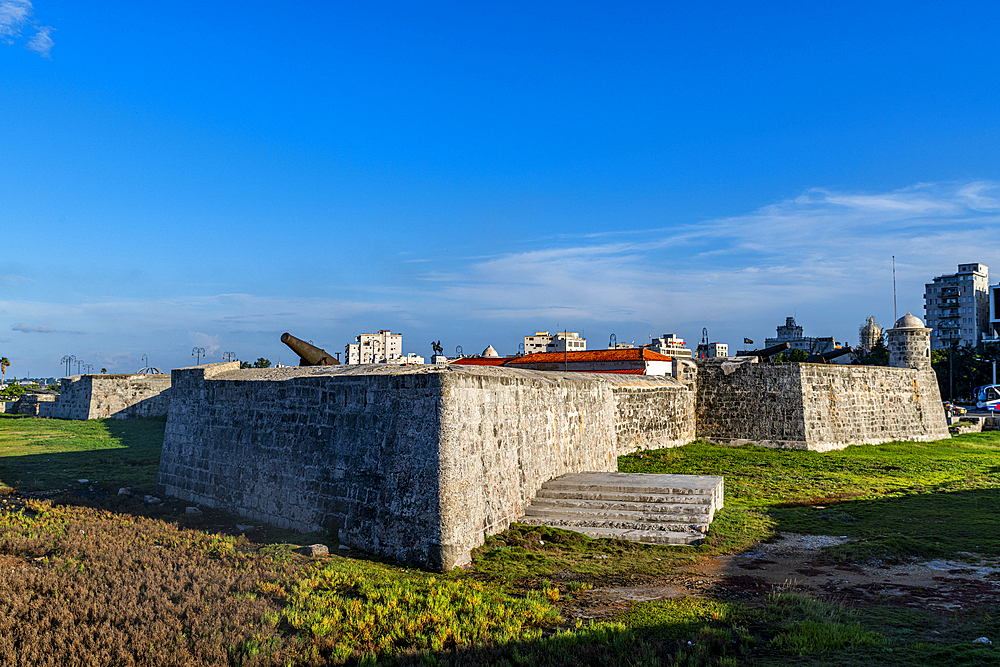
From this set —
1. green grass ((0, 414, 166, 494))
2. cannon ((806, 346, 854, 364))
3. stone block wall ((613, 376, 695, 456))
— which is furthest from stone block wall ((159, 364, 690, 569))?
cannon ((806, 346, 854, 364))

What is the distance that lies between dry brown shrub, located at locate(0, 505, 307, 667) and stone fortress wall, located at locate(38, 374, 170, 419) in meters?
24.0

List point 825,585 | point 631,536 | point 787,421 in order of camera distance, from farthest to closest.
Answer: point 787,421 → point 631,536 → point 825,585

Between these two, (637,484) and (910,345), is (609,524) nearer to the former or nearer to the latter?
(637,484)

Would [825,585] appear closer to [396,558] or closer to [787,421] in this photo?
[396,558]

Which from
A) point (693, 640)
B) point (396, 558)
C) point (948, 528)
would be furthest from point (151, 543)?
point (948, 528)

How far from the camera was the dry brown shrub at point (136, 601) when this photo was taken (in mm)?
5000

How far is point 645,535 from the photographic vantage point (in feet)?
30.1

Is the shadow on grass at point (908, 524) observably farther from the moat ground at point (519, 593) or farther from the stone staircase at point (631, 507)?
the stone staircase at point (631, 507)

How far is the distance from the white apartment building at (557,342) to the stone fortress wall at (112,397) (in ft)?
69.0

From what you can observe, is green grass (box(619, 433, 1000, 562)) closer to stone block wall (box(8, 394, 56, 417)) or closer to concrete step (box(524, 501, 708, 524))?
concrete step (box(524, 501, 708, 524))

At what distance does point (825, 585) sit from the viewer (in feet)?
23.8

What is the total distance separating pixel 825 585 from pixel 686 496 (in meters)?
3.29

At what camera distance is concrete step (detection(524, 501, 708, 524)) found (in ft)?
31.8

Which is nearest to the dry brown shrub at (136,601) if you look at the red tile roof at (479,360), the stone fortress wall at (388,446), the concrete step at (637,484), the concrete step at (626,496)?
the stone fortress wall at (388,446)
